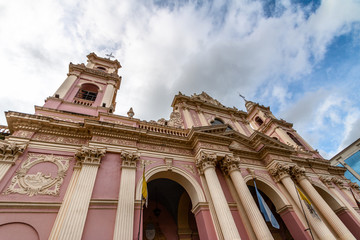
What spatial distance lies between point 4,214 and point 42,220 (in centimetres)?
106

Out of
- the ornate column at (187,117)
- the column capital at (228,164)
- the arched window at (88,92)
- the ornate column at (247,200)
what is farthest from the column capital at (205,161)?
the arched window at (88,92)

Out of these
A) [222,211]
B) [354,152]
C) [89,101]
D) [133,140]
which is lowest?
[222,211]

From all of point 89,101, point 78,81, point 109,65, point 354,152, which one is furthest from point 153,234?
point 354,152

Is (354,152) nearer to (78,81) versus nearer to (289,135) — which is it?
(289,135)

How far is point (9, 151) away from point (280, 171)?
13.7 m

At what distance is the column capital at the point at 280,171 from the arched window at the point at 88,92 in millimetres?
13611

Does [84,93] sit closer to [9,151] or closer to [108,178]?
[9,151]

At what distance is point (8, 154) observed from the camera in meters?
6.44

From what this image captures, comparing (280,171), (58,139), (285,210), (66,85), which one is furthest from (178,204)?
(66,85)

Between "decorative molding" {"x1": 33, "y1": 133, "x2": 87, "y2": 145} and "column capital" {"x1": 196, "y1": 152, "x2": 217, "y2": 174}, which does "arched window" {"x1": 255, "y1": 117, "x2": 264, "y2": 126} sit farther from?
"decorative molding" {"x1": 33, "y1": 133, "x2": 87, "y2": 145}

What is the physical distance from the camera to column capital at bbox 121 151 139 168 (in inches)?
304

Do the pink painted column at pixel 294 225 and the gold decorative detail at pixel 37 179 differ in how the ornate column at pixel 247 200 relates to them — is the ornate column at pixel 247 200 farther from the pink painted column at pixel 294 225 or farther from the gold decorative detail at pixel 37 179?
the gold decorative detail at pixel 37 179

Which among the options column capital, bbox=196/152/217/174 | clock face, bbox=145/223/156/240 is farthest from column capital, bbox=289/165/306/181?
clock face, bbox=145/223/156/240

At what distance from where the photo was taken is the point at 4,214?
5.32 m
